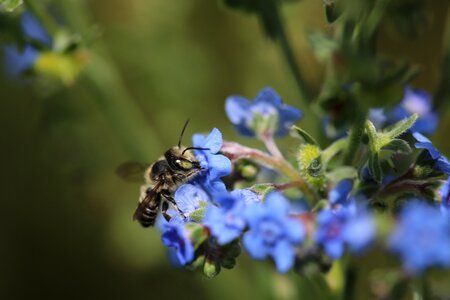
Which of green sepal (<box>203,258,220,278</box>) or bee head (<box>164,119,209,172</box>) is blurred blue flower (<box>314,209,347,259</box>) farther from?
bee head (<box>164,119,209,172</box>)

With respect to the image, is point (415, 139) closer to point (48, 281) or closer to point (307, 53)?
point (307, 53)

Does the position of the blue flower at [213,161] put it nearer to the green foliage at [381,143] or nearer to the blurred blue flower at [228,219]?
the blurred blue flower at [228,219]

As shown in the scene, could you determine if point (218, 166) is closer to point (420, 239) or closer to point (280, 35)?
point (420, 239)

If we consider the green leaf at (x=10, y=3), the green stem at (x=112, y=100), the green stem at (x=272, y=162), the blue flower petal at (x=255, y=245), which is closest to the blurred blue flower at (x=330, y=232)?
the blue flower petal at (x=255, y=245)

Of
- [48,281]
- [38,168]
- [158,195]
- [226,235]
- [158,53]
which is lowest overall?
[226,235]

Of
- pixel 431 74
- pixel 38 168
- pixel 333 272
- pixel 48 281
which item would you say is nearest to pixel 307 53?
pixel 431 74

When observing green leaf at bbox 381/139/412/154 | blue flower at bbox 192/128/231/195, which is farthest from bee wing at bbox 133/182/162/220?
green leaf at bbox 381/139/412/154
